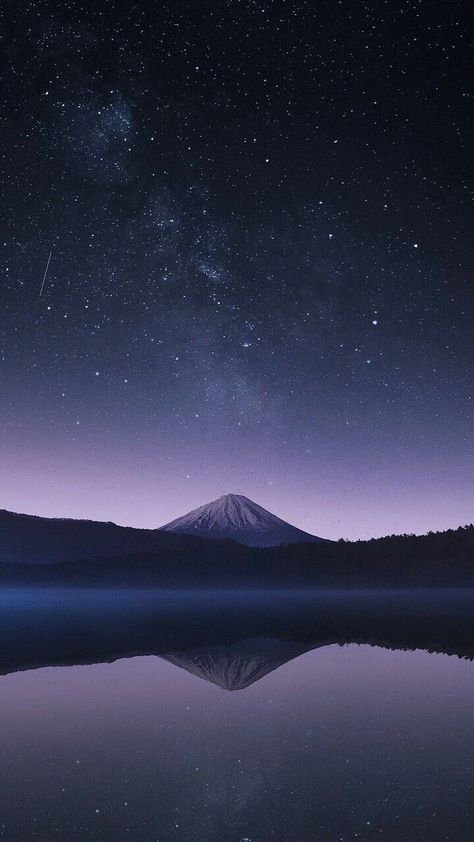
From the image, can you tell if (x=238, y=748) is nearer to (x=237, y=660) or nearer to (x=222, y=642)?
(x=237, y=660)

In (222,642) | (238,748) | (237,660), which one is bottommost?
(238,748)

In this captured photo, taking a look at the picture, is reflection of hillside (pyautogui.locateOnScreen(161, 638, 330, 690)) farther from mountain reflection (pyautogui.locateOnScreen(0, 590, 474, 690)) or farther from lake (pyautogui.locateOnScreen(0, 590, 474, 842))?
lake (pyautogui.locateOnScreen(0, 590, 474, 842))

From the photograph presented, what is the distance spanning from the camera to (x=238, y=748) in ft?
30.2

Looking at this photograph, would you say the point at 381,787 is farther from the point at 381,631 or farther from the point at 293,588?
the point at 293,588

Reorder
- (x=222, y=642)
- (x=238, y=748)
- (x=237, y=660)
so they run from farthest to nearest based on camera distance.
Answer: (x=222, y=642)
(x=237, y=660)
(x=238, y=748)

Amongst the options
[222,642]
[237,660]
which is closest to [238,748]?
[237,660]

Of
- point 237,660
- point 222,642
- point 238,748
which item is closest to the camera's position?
point 238,748

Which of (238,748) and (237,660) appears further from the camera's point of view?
(237,660)

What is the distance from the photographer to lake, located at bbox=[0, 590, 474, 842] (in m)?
6.59

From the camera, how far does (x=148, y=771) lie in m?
8.26

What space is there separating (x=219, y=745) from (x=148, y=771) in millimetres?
1535

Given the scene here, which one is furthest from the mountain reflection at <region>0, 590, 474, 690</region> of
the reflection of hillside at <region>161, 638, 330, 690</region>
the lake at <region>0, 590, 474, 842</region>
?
the lake at <region>0, 590, 474, 842</region>

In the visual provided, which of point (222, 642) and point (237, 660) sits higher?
point (222, 642)

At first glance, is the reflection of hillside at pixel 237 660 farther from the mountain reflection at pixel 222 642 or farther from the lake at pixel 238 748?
the lake at pixel 238 748
